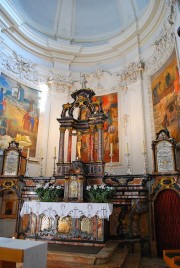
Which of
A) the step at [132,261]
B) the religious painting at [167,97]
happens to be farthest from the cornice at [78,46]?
the step at [132,261]

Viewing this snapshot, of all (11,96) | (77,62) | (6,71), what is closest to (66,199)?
(11,96)

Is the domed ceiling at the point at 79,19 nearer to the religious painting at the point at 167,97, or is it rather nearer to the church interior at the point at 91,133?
the church interior at the point at 91,133

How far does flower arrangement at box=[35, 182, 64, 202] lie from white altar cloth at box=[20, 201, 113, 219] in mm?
306

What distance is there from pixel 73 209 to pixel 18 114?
19.8ft

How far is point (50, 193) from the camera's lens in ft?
20.3

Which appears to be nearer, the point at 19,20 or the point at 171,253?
the point at 171,253

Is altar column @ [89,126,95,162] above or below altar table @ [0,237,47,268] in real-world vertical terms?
above

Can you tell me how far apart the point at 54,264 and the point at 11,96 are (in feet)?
25.4

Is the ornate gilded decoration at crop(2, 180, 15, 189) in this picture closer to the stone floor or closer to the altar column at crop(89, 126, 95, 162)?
the altar column at crop(89, 126, 95, 162)

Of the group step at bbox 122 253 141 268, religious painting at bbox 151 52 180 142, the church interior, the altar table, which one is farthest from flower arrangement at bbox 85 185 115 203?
the altar table

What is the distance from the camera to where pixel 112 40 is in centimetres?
1195

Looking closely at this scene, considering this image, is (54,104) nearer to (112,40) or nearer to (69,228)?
(112,40)

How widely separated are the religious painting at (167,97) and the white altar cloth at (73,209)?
3.62 m

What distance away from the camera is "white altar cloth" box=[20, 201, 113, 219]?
17.8 ft
